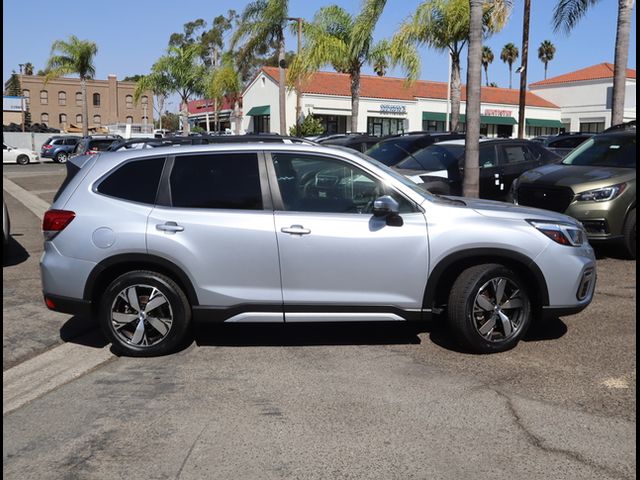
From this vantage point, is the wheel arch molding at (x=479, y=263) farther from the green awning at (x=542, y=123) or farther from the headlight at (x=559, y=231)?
the green awning at (x=542, y=123)

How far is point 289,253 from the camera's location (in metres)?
5.26

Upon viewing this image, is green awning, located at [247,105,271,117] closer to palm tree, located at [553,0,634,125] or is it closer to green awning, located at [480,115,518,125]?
green awning, located at [480,115,518,125]

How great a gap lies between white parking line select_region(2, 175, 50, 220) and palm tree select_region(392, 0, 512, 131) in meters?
13.3

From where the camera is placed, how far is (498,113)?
52.7 metres

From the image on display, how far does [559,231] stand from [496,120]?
49.6 m

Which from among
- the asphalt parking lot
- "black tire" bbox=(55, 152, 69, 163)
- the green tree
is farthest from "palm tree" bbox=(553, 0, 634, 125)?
"black tire" bbox=(55, 152, 69, 163)

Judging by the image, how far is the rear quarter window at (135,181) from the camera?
5491 millimetres

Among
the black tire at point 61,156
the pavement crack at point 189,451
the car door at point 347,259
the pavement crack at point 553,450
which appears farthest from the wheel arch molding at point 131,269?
the black tire at point 61,156

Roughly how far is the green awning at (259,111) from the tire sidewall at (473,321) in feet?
147

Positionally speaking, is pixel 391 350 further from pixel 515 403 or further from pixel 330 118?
pixel 330 118

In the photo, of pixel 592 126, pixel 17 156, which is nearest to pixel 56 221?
pixel 17 156

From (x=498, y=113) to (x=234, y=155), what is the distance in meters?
50.2

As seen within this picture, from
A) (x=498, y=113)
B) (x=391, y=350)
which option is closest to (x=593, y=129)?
(x=498, y=113)

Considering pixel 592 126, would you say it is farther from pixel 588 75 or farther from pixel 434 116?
pixel 434 116
